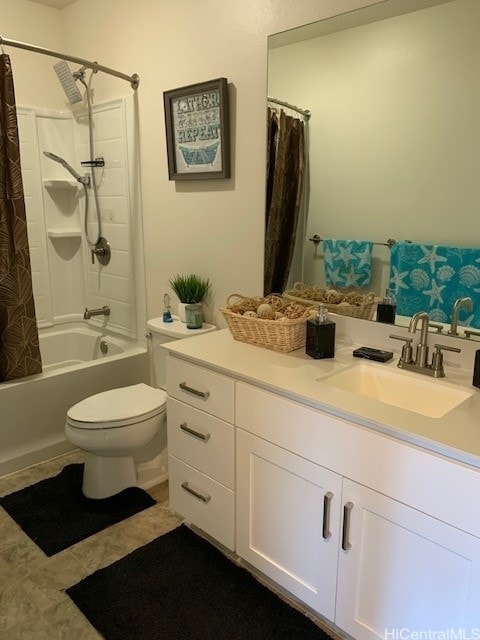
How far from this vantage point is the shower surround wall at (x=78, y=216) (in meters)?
2.82

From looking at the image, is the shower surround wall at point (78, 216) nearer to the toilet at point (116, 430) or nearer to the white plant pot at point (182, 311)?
A: the white plant pot at point (182, 311)

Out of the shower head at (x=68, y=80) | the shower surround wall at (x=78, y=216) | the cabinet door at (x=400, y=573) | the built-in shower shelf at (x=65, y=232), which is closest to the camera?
the cabinet door at (x=400, y=573)

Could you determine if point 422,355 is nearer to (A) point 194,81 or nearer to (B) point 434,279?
(B) point 434,279

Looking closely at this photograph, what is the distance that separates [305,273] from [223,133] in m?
0.74

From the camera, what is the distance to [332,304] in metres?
1.95

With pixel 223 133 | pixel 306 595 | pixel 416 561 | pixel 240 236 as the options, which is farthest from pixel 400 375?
pixel 223 133

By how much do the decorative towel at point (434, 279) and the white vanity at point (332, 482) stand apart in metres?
0.13

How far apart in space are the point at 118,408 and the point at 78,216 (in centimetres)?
164

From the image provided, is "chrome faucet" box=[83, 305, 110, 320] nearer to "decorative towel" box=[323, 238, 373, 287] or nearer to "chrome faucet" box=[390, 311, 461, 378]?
"decorative towel" box=[323, 238, 373, 287]

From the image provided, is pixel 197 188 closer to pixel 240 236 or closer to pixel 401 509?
pixel 240 236

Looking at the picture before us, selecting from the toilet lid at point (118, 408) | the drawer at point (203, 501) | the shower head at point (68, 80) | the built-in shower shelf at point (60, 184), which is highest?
the shower head at point (68, 80)

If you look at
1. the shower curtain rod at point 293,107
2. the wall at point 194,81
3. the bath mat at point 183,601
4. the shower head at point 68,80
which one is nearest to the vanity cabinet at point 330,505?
the bath mat at point 183,601

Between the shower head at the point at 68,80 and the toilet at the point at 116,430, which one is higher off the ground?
the shower head at the point at 68,80

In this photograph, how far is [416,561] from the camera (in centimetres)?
120
